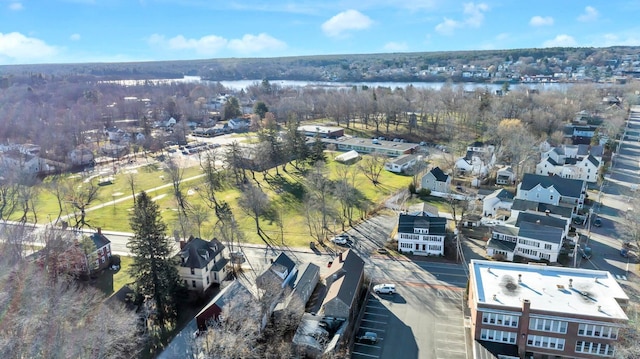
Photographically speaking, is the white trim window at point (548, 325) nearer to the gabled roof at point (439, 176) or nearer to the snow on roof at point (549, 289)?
the snow on roof at point (549, 289)

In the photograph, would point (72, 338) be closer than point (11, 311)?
Yes

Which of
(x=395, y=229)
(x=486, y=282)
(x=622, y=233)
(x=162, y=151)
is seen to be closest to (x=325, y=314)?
(x=486, y=282)

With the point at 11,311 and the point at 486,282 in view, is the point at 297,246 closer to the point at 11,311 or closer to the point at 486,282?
the point at 486,282

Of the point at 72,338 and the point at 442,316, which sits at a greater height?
the point at 72,338

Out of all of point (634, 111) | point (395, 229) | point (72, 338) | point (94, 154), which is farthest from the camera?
point (634, 111)

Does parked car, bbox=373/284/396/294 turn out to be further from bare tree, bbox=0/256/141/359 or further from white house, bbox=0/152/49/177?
white house, bbox=0/152/49/177

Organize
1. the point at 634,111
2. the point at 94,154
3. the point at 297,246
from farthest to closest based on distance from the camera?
the point at 634,111 → the point at 94,154 → the point at 297,246

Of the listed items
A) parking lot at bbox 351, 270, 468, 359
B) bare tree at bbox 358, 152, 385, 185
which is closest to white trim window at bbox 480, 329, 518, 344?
parking lot at bbox 351, 270, 468, 359

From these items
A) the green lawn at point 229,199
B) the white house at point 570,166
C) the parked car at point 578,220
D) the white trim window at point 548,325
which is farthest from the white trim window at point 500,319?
the white house at point 570,166
